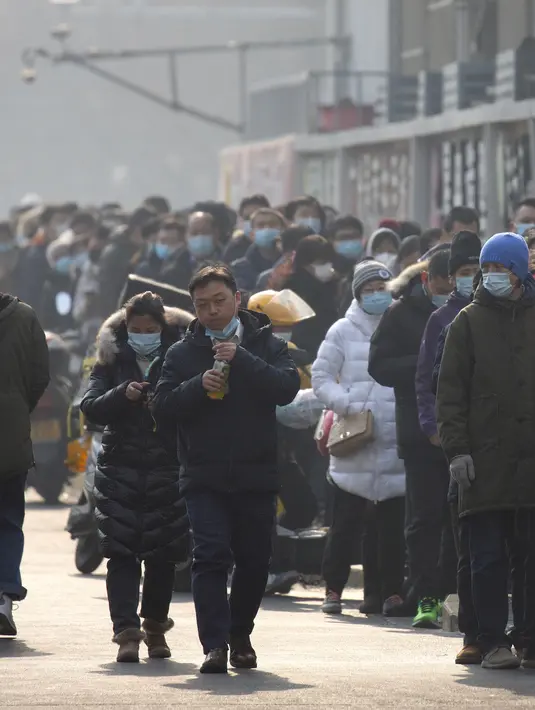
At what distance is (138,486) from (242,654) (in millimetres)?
907

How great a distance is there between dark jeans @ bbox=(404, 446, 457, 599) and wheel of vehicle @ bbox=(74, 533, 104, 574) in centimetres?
274

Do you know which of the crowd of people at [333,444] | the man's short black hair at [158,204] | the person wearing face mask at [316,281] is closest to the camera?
the crowd of people at [333,444]

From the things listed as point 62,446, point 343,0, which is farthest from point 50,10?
point 62,446

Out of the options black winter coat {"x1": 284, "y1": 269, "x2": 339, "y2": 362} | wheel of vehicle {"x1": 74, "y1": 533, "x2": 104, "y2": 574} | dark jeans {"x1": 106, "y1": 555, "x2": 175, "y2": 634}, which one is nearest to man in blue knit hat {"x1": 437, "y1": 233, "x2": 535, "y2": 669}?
dark jeans {"x1": 106, "y1": 555, "x2": 175, "y2": 634}

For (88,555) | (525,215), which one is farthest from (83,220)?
(88,555)

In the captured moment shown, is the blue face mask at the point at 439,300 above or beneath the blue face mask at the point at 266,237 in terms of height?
beneath

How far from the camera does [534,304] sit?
9.40 m

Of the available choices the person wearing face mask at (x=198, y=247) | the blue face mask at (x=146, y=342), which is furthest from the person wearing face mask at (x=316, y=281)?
the blue face mask at (x=146, y=342)

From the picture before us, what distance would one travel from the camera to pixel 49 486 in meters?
18.6

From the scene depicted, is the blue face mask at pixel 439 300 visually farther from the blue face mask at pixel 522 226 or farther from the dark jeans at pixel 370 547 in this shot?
the blue face mask at pixel 522 226

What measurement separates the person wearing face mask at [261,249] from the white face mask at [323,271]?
7.17 feet

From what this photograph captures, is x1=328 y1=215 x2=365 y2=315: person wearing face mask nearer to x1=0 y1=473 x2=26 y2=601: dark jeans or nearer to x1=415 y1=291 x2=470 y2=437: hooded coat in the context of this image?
x1=415 y1=291 x2=470 y2=437: hooded coat

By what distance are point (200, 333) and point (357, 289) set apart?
3377mm

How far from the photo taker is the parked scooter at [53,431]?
18.2 metres
